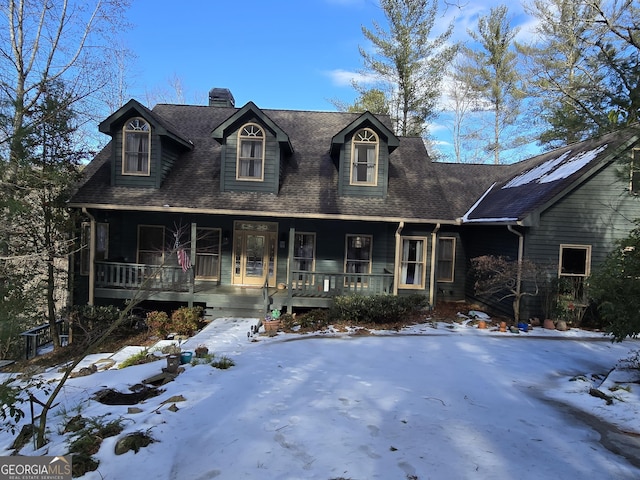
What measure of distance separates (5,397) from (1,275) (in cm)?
601

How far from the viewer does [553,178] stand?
11.5 metres

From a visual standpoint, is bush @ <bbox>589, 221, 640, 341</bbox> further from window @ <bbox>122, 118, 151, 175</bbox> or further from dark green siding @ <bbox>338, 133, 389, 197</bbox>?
window @ <bbox>122, 118, 151, 175</bbox>

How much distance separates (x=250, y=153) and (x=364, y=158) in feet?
11.8

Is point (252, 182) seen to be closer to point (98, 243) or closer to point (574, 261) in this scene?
point (98, 243)

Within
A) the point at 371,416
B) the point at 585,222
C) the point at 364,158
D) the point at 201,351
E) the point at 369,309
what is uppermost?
the point at 364,158

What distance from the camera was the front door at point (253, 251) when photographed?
12.5 metres

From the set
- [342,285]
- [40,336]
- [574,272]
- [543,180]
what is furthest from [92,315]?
[543,180]

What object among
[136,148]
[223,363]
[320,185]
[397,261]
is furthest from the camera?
[320,185]

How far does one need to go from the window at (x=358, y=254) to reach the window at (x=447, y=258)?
331cm

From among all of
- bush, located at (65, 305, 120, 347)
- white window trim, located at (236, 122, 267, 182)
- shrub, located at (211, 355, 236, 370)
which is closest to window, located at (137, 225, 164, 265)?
bush, located at (65, 305, 120, 347)

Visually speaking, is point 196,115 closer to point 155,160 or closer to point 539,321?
point 155,160

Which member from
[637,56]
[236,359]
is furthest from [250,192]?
[637,56]

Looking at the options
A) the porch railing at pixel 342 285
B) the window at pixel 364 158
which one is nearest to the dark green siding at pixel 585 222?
the porch railing at pixel 342 285

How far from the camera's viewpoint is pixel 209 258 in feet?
41.1
